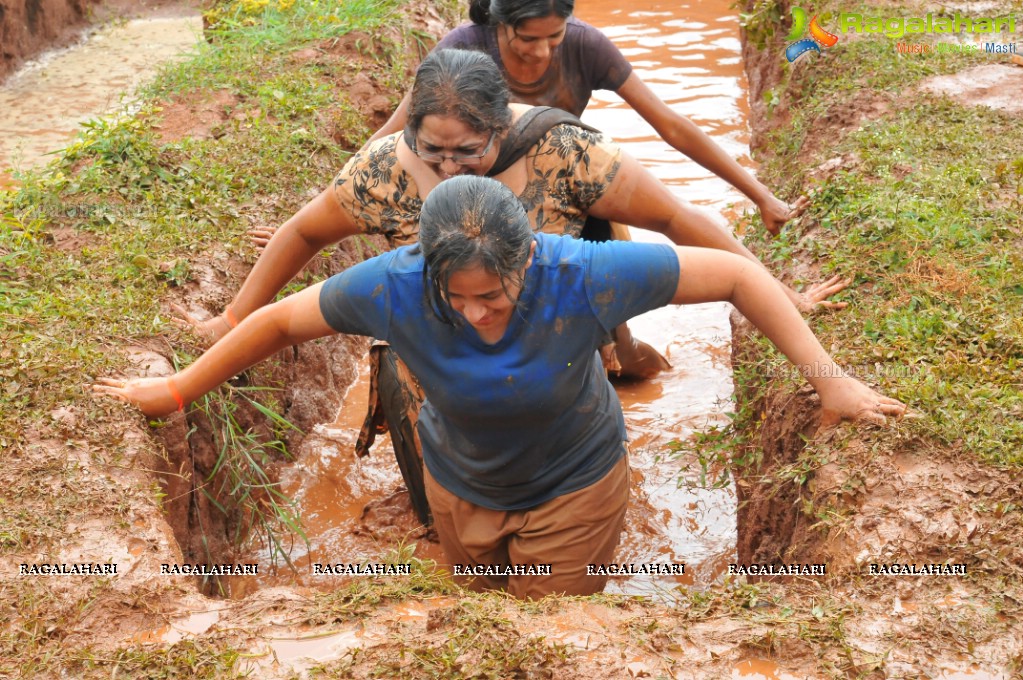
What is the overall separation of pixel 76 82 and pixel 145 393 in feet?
25.7

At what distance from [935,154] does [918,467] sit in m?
2.44

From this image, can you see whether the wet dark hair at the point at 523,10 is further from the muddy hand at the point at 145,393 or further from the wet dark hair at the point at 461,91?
the muddy hand at the point at 145,393

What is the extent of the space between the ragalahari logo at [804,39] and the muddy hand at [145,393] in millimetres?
5037

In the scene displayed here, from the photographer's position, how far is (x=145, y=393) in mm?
3623

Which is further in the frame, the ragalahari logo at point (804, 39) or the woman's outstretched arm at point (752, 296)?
the ragalahari logo at point (804, 39)

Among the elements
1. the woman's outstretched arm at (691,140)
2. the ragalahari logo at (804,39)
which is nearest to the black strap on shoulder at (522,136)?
the woman's outstretched arm at (691,140)

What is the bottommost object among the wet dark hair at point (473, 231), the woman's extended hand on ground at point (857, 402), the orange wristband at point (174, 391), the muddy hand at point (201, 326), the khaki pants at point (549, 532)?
the khaki pants at point (549, 532)

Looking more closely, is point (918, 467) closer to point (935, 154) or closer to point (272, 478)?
point (935, 154)

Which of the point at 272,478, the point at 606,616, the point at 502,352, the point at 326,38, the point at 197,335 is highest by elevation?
the point at 326,38

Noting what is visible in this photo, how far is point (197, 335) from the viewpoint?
4293 mm

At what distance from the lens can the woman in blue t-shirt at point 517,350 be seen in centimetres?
272

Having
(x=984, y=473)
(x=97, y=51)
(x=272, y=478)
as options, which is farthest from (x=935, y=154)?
(x=97, y=51)

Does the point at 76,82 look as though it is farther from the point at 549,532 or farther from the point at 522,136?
the point at 549,532

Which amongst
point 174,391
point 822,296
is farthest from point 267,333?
point 822,296
